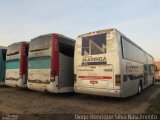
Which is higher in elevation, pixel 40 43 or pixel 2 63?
pixel 40 43

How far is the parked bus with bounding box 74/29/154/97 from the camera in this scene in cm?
996

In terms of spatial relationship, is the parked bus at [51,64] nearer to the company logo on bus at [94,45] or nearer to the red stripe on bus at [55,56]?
the red stripe on bus at [55,56]

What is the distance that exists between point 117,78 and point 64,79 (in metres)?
3.18

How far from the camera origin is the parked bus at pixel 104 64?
996cm

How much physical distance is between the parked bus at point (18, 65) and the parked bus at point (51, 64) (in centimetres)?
154

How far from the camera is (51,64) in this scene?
37.6 ft

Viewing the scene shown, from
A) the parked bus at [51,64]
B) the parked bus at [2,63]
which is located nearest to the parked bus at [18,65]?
the parked bus at [2,63]

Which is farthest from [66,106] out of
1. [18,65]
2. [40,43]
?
[18,65]

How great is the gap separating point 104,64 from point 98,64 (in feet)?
1.09

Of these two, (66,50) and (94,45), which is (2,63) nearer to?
(66,50)

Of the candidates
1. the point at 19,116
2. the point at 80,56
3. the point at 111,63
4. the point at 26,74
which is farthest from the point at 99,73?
the point at 26,74

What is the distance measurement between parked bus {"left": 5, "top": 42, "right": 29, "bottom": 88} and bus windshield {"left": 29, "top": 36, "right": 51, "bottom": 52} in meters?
1.68

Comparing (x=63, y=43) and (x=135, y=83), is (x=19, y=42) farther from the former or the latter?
(x=135, y=83)

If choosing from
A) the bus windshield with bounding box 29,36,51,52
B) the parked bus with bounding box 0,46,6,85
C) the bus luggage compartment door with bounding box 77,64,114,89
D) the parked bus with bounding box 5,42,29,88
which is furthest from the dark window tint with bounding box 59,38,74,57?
the parked bus with bounding box 0,46,6,85
